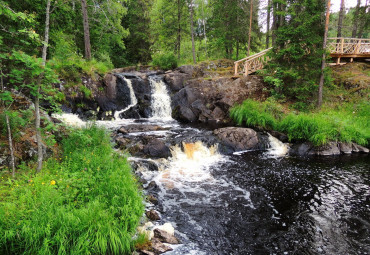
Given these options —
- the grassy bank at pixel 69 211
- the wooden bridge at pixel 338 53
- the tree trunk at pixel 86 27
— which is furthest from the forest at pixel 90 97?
the wooden bridge at pixel 338 53

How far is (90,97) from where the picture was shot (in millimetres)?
13719

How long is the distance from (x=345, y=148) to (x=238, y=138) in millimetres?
5006

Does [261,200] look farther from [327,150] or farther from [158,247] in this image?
[327,150]

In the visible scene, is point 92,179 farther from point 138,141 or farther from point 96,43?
point 96,43

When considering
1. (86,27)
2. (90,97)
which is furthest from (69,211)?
(86,27)

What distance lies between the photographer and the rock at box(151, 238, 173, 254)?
4.01 metres

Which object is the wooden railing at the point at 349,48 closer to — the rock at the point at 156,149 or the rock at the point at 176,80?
the rock at the point at 176,80

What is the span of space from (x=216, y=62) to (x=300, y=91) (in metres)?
8.82

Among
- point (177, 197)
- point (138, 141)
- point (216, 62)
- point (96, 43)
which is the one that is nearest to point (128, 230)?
point (177, 197)

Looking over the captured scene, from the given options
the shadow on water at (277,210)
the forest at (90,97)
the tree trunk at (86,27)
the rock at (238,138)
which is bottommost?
the shadow on water at (277,210)

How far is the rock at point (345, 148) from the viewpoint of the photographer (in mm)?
9863

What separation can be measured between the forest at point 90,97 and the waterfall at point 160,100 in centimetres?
403

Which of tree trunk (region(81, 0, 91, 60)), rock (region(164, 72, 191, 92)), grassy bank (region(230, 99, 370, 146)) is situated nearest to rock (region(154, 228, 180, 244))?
grassy bank (region(230, 99, 370, 146))

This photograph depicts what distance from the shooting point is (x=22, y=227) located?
10.2 feet
